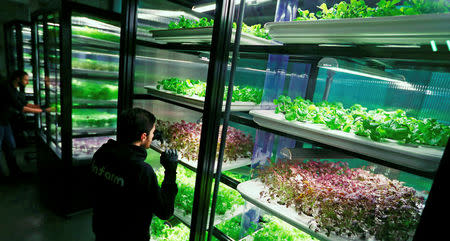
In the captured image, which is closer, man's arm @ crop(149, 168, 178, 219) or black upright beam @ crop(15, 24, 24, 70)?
man's arm @ crop(149, 168, 178, 219)

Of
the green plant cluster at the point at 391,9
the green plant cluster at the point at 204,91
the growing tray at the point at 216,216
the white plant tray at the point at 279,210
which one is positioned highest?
the green plant cluster at the point at 391,9

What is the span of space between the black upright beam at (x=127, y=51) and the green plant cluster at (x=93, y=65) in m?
2.04

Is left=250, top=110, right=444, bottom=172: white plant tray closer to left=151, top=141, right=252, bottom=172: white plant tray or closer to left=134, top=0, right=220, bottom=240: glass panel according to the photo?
left=151, top=141, right=252, bottom=172: white plant tray

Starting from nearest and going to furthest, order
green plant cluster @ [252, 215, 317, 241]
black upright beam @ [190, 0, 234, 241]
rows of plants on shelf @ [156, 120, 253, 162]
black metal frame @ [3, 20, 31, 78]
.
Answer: black upright beam @ [190, 0, 234, 241]
green plant cluster @ [252, 215, 317, 241]
rows of plants on shelf @ [156, 120, 253, 162]
black metal frame @ [3, 20, 31, 78]

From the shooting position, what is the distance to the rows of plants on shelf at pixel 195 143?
2.16 m

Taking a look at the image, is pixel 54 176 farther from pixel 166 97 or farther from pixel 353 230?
pixel 353 230

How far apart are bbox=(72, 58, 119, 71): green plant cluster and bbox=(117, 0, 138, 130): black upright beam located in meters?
2.04

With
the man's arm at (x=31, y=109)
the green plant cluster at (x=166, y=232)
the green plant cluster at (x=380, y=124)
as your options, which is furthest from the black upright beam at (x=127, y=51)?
the man's arm at (x=31, y=109)

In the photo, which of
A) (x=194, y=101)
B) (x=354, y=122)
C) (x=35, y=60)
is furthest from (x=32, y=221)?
(x=354, y=122)

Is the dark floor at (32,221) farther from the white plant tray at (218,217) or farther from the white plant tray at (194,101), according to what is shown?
the white plant tray at (194,101)

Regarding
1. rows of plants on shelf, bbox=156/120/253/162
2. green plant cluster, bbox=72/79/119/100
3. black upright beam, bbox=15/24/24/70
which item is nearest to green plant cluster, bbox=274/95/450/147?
rows of plants on shelf, bbox=156/120/253/162

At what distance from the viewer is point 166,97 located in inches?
92.4

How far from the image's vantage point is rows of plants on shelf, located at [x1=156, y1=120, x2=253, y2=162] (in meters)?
2.16

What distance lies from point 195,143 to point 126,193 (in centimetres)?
76
